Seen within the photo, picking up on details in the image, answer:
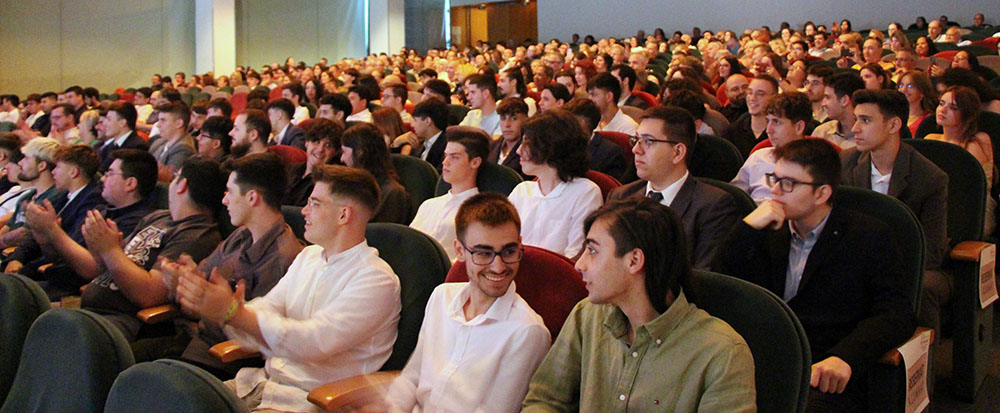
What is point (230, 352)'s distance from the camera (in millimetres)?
2379

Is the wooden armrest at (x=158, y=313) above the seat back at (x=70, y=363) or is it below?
below

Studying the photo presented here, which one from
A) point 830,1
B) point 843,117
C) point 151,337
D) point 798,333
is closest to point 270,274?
point 151,337

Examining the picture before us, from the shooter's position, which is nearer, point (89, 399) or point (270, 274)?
point (89, 399)

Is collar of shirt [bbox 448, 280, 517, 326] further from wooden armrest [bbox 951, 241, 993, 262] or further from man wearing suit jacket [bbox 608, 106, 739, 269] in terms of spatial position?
wooden armrest [bbox 951, 241, 993, 262]

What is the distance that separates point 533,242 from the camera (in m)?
3.15

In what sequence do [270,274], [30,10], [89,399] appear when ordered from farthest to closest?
[30,10] < [270,274] < [89,399]

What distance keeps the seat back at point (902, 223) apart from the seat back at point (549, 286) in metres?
0.83

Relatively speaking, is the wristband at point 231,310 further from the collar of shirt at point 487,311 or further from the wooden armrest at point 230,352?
the collar of shirt at point 487,311

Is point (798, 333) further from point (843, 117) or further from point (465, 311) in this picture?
point (843, 117)

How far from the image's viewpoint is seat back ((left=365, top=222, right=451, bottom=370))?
2.31m

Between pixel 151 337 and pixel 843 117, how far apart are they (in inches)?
135

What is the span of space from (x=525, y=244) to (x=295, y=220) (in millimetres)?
855

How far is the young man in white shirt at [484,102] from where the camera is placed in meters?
6.06

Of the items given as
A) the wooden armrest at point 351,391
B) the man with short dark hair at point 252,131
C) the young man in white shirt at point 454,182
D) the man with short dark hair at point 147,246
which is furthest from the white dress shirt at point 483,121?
the wooden armrest at point 351,391
